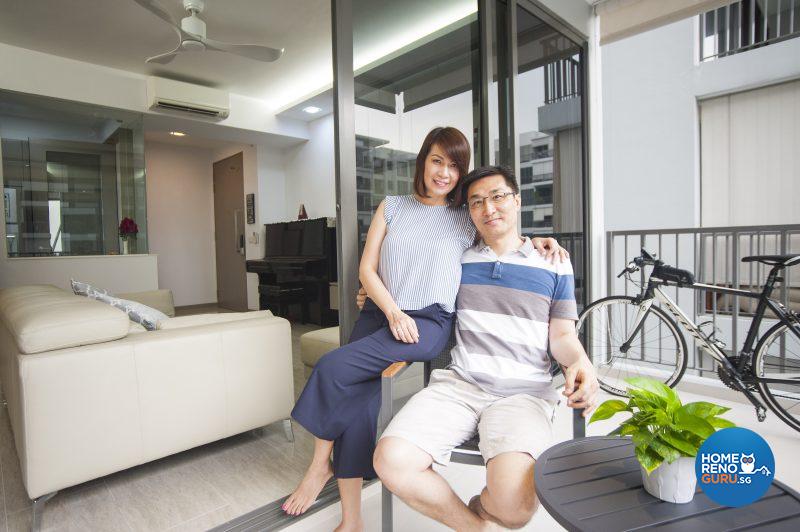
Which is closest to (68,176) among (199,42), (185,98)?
(185,98)

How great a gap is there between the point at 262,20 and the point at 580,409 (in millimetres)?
3946

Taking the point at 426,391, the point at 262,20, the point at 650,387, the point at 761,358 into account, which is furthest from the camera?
the point at 262,20

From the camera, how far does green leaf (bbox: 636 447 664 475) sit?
82cm

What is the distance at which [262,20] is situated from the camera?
3799mm

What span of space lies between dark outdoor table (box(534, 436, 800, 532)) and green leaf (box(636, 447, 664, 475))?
83mm

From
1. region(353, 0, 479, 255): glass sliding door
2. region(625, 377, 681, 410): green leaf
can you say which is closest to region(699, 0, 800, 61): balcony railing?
region(353, 0, 479, 255): glass sliding door

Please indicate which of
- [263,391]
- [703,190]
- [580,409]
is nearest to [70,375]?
[263,391]

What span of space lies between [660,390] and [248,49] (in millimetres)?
3689

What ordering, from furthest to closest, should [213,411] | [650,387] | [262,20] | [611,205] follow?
[611,205], [262,20], [213,411], [650,387]

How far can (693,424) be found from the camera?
0.80 metres

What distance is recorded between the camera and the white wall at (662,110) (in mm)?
4598

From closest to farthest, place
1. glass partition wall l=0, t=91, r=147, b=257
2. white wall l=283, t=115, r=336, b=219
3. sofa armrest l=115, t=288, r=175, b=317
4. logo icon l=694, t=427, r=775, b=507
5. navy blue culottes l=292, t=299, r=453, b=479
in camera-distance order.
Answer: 1. logo icon l=694, t=427, r=775, b=507
2. navy blue culottes l=292, t=299, r=453, b=479
3. sofa armrest l=115, t=288, r=175, b=317
4. glass partition wall l=0, t=91, r=147, b=257
5. white wall l=283, t=115, r=336, b=219

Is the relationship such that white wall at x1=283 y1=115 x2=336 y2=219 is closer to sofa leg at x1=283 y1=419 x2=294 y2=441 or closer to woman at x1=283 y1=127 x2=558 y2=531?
sofa leg at x1=283 y1=419 x2=294 y2=441

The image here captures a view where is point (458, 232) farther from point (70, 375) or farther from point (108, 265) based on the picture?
point (108, 265)
